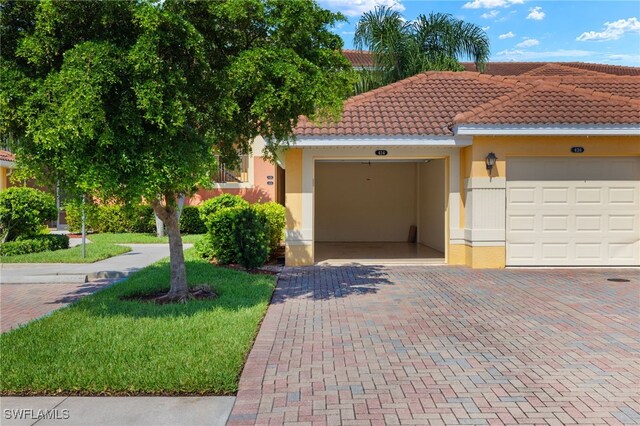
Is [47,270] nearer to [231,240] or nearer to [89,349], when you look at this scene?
[231,240]

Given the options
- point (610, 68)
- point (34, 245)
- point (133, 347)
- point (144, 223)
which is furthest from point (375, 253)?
point (610, 68)

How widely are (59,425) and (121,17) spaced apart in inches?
203

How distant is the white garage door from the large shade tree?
6610 mm

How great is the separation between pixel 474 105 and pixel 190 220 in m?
12.7

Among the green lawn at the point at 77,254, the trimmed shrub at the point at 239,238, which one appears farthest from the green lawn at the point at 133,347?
the green lawn at the point at 77,254

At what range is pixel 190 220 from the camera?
21.5m

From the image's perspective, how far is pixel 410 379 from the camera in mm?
Result: 5141

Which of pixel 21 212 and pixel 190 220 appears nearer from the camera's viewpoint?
pixel 21 212

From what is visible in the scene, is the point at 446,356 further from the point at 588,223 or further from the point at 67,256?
the point at 67,256

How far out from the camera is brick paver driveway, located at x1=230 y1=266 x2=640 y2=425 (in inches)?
175

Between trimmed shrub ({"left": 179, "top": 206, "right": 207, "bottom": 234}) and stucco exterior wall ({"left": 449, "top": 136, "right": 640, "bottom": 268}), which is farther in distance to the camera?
trimmed shrub ({"left": 179, "top": 206, "right": 207, "bottom": 234})

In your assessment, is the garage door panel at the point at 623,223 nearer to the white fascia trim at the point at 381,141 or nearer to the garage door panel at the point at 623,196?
the garage door panel at the point at 623,196

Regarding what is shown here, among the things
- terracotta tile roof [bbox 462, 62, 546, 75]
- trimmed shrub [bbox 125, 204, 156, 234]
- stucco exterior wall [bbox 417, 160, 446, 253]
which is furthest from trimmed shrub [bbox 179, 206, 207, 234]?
terracotta tile roof [bbox 462, 62, 546, 75]

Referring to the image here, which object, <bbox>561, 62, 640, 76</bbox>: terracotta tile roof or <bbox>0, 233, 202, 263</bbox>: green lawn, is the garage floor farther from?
<bbox>561, 62, 640, 76</bbox>: terracotta tile roof
